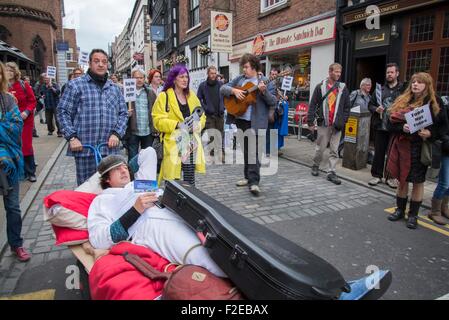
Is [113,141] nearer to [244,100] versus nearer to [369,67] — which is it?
[244,100]

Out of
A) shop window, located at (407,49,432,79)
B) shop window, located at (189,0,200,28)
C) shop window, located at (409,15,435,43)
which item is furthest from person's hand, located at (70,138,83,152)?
shop window, located at (189,0,200,28)

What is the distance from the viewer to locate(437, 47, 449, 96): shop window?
639cm

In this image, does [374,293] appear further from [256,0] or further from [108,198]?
[256,0]

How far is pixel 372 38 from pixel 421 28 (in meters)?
1.24

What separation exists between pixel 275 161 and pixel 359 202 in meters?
3.08

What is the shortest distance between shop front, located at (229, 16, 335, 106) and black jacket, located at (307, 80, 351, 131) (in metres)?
3.20

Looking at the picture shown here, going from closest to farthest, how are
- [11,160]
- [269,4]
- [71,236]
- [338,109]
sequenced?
1. [71,236]
2. [11,160]
3. [338,109]
4. [269,4]

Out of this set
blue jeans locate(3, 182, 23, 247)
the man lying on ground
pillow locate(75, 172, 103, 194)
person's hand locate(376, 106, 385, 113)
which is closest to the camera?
the man lying on ground

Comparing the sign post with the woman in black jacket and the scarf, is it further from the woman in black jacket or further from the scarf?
the woman in black jacket

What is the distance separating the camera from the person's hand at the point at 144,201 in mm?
→ 2123

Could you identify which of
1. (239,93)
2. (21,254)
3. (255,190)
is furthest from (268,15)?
(21,254)

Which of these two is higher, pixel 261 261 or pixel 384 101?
pixel 384 101

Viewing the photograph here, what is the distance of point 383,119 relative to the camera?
18.6 ft

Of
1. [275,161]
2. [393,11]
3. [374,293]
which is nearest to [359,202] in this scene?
[275,161]
